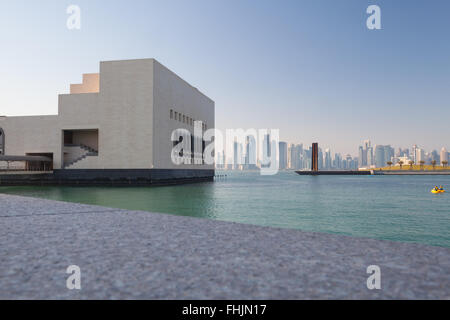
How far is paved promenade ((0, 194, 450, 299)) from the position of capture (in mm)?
4605

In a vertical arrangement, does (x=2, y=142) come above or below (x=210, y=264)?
above

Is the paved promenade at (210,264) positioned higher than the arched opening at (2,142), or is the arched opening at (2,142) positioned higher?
the arched opening at (2,142)

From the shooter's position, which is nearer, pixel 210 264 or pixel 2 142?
pixel 210 264

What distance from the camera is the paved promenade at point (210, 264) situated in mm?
4605

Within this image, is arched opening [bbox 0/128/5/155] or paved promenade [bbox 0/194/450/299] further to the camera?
arched opening [bbox 0/128/5/155]

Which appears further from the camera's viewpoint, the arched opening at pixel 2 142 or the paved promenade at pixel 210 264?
the arched opening at pixel 2 142

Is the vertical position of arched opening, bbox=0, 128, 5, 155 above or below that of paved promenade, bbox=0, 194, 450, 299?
above

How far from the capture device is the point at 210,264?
231 inches

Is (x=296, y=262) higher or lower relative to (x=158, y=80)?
lower

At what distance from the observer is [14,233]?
881 centimetres
